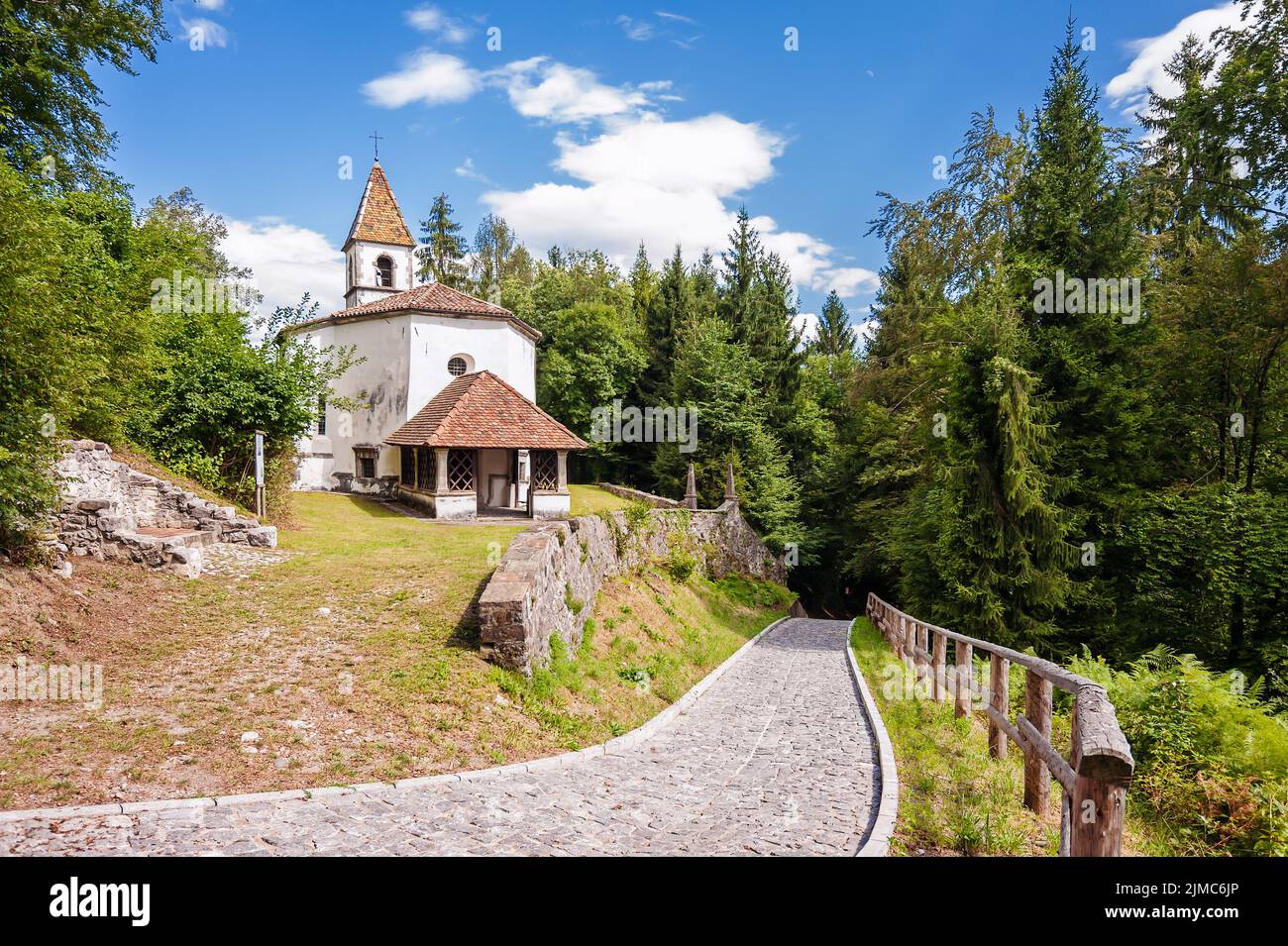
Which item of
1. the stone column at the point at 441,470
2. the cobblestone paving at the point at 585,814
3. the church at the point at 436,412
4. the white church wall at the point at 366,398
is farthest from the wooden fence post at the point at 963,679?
the white church wall at the point at 366,398

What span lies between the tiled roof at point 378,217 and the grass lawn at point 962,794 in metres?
33.2

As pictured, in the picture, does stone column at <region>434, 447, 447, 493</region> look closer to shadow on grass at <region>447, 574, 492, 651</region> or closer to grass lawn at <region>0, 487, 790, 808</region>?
grass lawn at <region>0, 487, 790, 808</region>

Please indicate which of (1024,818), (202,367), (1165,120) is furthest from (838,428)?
(1024,818)

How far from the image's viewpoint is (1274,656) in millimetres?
13555

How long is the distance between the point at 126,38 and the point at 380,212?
662 inches

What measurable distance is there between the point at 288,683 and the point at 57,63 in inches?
732

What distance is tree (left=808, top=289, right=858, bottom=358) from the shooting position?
53.5 m

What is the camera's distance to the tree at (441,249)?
53.9 metres

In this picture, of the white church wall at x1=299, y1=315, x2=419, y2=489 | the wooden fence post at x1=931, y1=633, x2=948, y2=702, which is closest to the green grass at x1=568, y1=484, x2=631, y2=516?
the white church wall at x1=299, y1=315, x2=419, y2=489

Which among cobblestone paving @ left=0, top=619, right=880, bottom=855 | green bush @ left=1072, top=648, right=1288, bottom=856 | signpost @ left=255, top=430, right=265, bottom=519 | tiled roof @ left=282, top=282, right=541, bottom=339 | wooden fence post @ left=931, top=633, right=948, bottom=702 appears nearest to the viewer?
cobblestone paving @ left=0, top=619, right=880, bottom=855

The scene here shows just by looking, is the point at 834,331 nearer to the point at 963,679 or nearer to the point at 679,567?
the point at 679,567

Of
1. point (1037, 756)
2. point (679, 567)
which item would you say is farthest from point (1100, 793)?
point (679, 567)

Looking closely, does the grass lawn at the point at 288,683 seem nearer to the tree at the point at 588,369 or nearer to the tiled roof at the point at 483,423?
the tiled roof at the point at 483,423

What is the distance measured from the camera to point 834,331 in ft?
176
